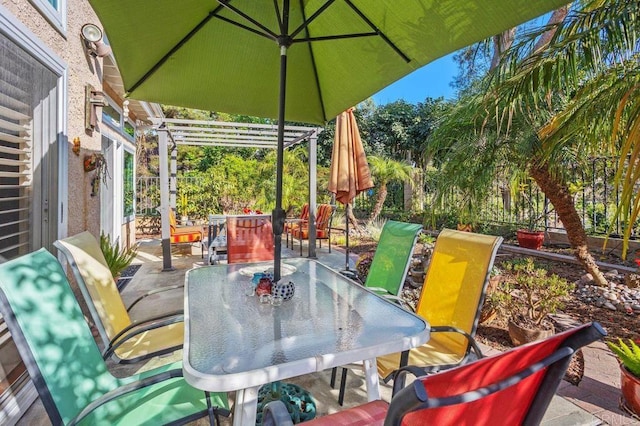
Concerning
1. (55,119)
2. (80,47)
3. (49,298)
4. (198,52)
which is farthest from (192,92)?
(49,298)

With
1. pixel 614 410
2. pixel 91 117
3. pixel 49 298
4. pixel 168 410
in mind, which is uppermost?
pixel 91 117

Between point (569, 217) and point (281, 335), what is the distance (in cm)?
478

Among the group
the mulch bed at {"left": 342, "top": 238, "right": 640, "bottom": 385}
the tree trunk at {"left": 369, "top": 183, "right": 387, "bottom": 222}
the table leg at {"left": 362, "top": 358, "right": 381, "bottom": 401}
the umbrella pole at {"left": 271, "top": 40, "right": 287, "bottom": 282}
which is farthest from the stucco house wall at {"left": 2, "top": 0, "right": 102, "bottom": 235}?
the tree trunk at {"left": 369, "top": 183, "right": 387, "bottom": 222}

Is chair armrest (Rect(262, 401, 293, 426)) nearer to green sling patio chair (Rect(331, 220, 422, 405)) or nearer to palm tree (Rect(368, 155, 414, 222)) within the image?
green sling patio chair (Rect(331, 220, 422, 405))

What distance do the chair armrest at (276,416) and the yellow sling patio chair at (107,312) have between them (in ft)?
3.26

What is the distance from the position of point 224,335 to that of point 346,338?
0.57 m

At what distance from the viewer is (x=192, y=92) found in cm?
335

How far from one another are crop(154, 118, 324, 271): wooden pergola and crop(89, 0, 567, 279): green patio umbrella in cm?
288

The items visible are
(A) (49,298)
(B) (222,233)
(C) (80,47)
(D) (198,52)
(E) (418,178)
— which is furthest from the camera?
(E) (418,178)

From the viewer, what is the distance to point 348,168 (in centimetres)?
464

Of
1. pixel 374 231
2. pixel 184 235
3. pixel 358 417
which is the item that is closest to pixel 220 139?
pixel 184 235

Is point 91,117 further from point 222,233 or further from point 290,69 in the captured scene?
point 222,233

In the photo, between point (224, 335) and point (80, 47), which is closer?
point (224, 335)

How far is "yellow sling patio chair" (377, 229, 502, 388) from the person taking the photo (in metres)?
2.00
